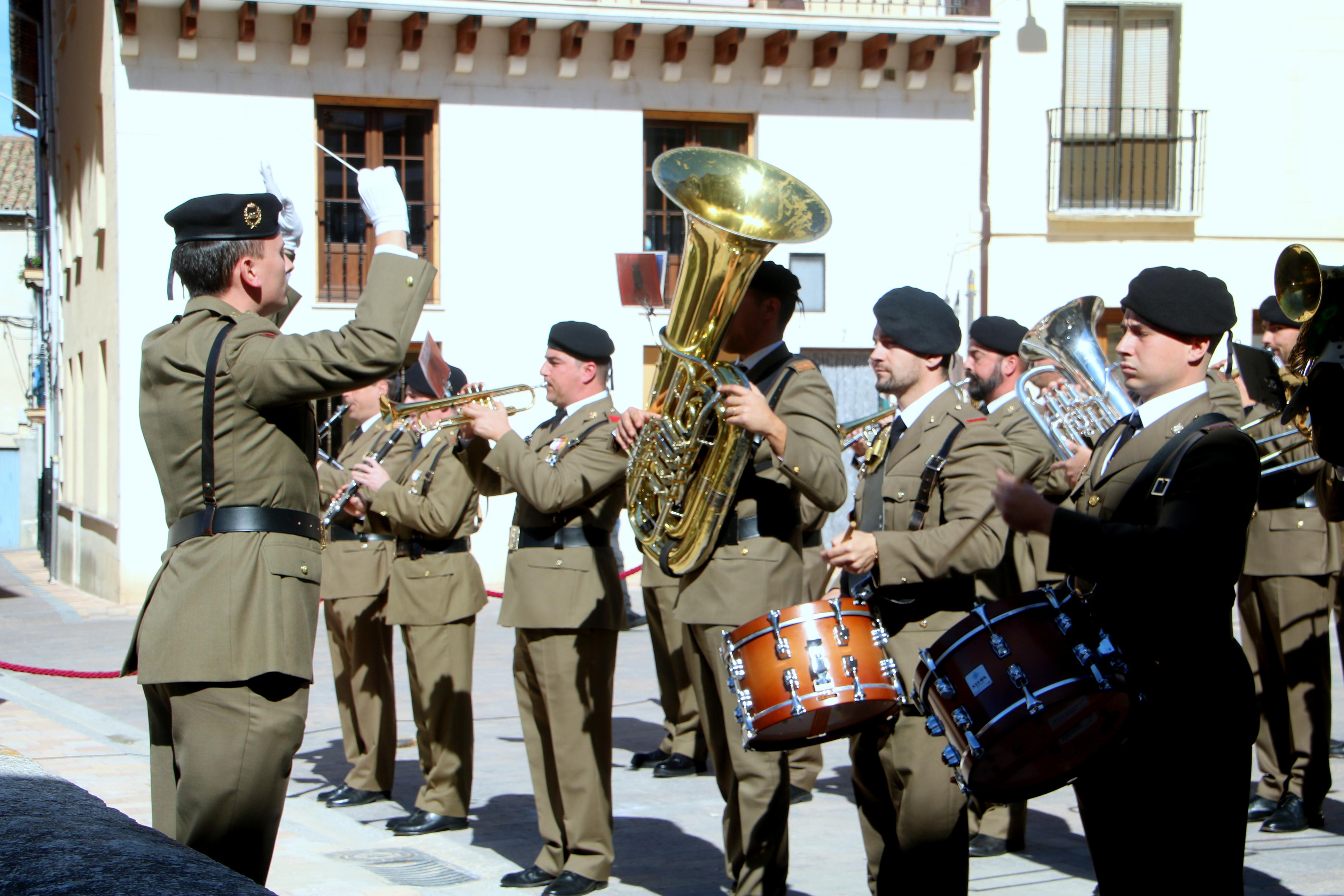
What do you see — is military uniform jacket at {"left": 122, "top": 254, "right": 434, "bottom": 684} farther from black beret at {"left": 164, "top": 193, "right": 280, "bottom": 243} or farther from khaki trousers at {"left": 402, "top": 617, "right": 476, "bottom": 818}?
khaki trousers at {"left": 402, "top": 617, "right": 476, "bottom": 818}

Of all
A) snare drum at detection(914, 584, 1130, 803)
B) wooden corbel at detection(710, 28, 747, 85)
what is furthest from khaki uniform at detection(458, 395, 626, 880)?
wooden corbel at detection(710, 28, 747, 85)

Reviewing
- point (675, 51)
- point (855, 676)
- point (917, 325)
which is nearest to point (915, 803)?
point (855, 676)

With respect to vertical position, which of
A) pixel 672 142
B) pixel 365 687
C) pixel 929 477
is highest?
pixel 672 142

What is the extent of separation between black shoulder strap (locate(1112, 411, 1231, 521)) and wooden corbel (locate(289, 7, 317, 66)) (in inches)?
495

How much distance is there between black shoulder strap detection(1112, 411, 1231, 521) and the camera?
10.2 feet

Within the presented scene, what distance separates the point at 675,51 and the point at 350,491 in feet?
32.7

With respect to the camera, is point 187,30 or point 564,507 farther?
point 187,30

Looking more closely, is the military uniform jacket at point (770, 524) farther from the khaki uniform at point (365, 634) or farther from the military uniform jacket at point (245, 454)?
the khaki uniform at point (365, 634)

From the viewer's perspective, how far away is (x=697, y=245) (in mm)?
4207

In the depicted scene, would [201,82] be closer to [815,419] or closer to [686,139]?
→ [686,139]

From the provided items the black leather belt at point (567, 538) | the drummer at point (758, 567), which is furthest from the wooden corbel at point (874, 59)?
the drummer at point (758, 567)

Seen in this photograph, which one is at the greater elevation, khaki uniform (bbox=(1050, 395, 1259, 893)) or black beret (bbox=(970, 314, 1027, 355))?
black beret (bbox=(970, 314, 1027, 355))

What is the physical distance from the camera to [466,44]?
14.6 metres

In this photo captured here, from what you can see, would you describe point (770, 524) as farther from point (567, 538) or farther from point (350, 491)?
point (350, 491)
